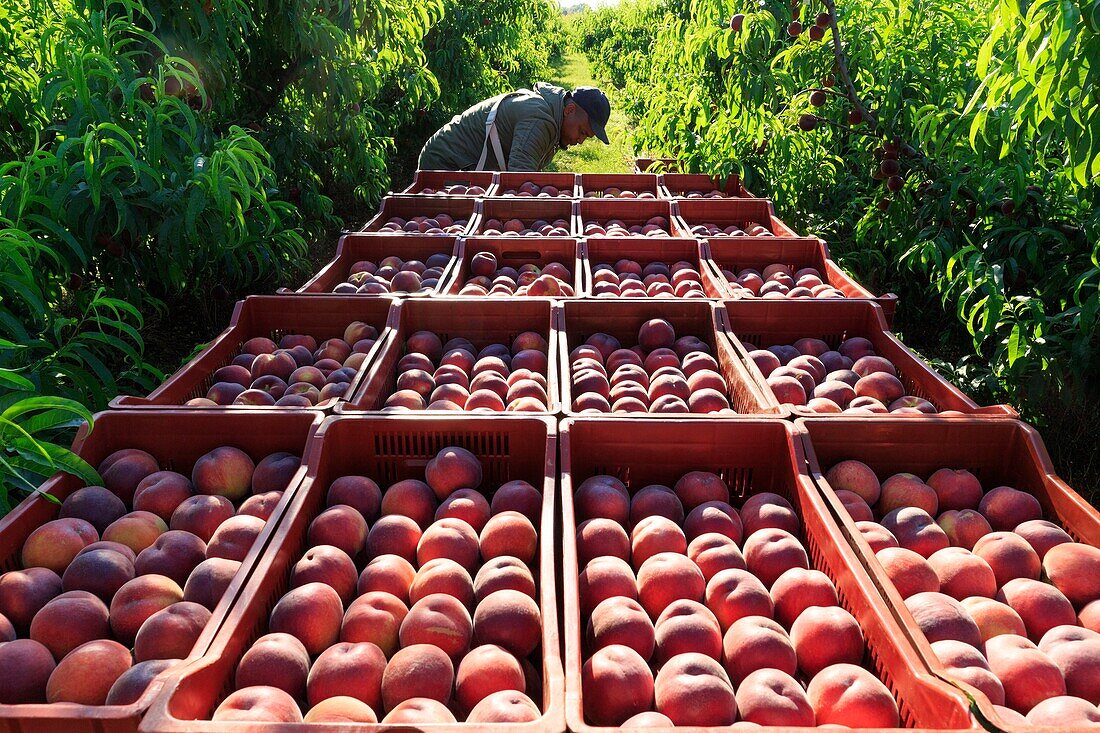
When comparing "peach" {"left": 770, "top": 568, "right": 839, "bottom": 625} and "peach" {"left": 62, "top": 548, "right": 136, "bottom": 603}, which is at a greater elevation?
"peach" {"left": 62, "top": 548, "right": 136, "bottom": 603}

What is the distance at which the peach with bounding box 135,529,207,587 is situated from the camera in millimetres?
1569

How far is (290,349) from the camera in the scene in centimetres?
269

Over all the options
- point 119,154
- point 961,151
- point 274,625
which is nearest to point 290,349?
point 119,154

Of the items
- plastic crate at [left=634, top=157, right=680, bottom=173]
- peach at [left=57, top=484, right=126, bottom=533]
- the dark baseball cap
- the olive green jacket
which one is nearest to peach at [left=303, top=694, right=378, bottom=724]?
peach at [left=57, top=484, right=126, bottom=533]

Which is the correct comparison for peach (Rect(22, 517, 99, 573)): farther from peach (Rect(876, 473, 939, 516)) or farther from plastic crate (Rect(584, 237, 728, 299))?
plastic crate (Rect(584, 237, 728, 299))

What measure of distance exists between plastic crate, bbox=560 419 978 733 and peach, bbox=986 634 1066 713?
0.77ft

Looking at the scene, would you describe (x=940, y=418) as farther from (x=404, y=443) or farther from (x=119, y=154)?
(x=119, y=154)

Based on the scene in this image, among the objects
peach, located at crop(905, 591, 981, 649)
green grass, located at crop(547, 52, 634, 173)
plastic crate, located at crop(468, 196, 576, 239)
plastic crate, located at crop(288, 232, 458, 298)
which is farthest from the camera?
green grass, located at crop(547, 52, 634, 173)

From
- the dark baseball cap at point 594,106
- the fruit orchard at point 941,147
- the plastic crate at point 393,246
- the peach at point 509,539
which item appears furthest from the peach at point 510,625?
the dark baseball cap at point 594,106

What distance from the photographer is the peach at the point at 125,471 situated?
1842 mm

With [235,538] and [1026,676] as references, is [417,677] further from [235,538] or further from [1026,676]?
[1026,676]

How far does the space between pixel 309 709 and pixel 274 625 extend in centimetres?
21

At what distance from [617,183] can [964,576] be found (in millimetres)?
4218

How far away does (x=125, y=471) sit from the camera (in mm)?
1856
